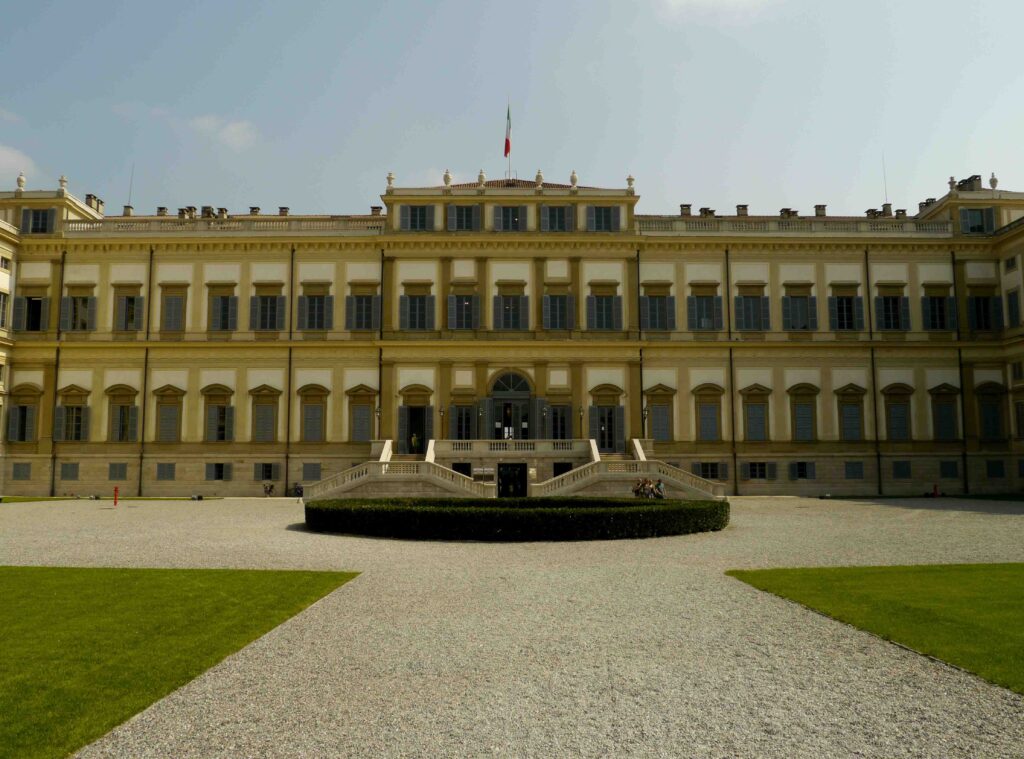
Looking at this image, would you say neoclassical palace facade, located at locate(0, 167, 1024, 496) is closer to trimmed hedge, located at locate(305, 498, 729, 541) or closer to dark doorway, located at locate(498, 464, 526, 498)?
dark doorway, located at locate(498, 464, 526, 498)

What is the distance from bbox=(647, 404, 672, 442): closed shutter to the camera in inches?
1523

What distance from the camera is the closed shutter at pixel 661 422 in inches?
1523

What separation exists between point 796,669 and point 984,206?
40.5 metres

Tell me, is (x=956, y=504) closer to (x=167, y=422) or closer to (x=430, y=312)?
(x=430, y=312)

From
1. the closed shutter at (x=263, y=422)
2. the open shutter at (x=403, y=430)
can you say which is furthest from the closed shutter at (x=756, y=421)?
the closed shutter at (x=263, y=422)

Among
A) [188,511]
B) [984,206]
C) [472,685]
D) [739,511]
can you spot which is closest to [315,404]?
[188,511]

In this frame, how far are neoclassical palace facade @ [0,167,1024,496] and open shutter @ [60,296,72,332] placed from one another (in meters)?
0.11

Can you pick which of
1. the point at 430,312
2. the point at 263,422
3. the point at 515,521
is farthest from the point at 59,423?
the point at 515,521

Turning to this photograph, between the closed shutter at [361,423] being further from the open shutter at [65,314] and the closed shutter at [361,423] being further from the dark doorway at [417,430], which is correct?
the open shutter at [65,314]

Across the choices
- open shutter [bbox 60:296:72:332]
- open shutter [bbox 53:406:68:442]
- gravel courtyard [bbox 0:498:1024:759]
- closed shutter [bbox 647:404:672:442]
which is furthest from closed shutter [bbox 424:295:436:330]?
gravel courtyard [bbox 0:498:1024:759]

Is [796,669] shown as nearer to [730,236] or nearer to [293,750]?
[293,750]

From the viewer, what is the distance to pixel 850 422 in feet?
128

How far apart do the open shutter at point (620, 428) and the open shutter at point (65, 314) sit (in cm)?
2788

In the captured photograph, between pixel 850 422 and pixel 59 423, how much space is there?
129 ft
